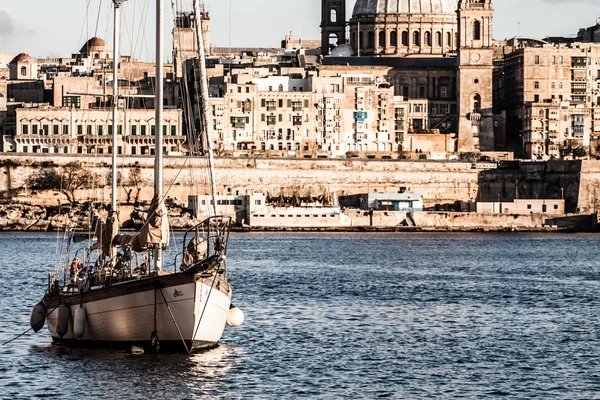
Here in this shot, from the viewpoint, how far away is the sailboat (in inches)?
1136

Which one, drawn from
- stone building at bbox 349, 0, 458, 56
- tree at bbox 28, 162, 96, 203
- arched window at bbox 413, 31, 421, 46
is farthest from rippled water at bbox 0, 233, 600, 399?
arched window at bbox 413, 31, 421, 46

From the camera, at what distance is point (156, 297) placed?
28891mm

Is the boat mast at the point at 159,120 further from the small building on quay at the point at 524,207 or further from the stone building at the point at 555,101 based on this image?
the stone building at the point at 555,101

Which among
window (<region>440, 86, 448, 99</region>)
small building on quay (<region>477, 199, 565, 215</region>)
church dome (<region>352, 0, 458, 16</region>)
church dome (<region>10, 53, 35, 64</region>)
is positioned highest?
church dome (<region>352, 0, 458, 16</region>)

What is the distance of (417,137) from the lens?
116 meters

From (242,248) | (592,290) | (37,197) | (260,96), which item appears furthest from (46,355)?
(260,96)

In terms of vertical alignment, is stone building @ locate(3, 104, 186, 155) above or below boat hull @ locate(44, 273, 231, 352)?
above

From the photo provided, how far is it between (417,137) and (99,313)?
8679 centimetres

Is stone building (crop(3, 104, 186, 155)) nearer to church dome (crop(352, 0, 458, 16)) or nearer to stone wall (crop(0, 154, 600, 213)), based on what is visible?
stone wall (crop(0, 154, 600, 213))

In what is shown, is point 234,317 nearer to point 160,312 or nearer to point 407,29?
point 160,312

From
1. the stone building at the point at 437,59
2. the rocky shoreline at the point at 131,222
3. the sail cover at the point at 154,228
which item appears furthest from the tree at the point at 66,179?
the sail cover at the point at 154,228

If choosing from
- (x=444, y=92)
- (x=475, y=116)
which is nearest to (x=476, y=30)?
(x=475, y=116)

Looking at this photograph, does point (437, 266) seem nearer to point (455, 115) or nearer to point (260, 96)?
point (260, 96)

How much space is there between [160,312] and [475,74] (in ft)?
298
